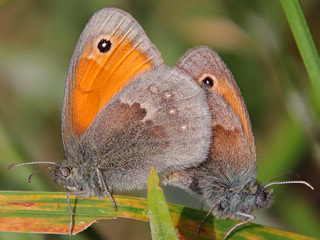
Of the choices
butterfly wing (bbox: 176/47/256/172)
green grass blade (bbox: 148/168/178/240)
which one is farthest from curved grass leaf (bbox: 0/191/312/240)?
green grass blade (bbox: 148/168/178/240)

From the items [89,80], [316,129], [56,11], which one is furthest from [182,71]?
[56,11]

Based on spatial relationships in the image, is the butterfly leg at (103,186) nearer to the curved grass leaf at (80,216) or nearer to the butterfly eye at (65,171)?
the curved grass leaf at (80,216)

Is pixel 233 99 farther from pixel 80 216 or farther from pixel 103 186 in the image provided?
pixel 80 216

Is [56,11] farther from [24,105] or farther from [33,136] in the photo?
[33,136]

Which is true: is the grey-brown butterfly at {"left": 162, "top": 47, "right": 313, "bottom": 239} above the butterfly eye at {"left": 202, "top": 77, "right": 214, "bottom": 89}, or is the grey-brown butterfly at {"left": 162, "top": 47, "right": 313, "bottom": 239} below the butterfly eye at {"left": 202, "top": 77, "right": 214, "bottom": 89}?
below

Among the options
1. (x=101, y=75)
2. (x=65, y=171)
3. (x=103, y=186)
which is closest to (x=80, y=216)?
(x=103, y=186)

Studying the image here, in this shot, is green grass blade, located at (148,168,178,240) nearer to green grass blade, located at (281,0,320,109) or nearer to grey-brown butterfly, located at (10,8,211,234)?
grey-brown butterfly, located at (10,8,211,234)

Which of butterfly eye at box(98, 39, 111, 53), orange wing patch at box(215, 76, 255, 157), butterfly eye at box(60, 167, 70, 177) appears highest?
butterfly eye at box(98, 39, 111, 53)
